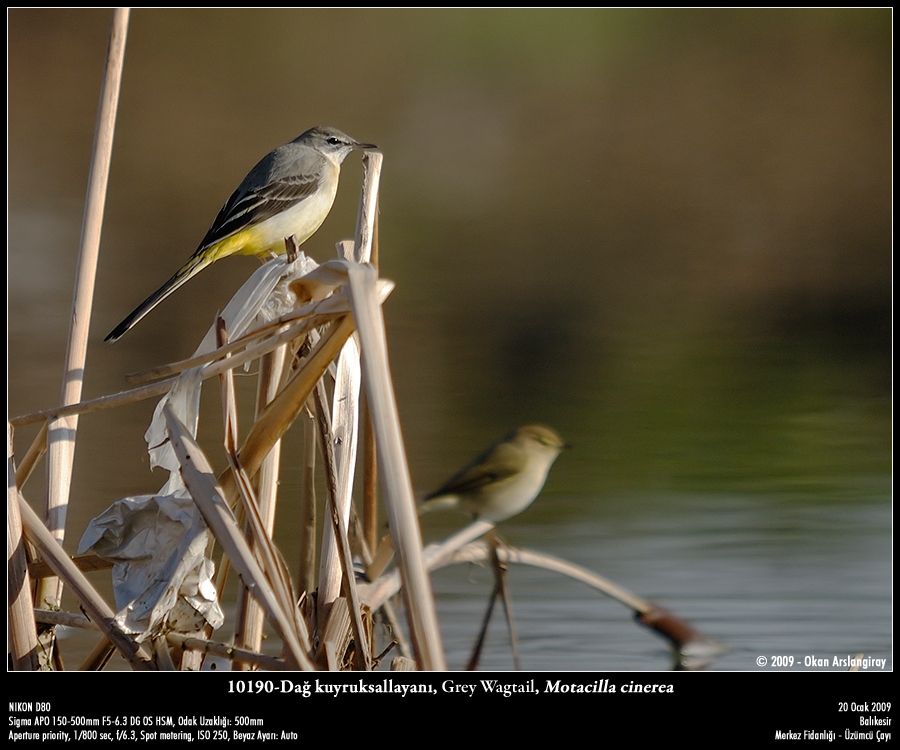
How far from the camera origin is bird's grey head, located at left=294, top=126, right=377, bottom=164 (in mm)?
4504

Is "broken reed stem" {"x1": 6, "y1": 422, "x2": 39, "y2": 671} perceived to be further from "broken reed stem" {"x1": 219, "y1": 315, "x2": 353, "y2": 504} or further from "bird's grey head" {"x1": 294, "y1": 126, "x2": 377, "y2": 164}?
"bird's grey head" {"x1": 294, "y1": 126, "x2": 377, "y2": 164}

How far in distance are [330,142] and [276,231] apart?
0.81 metres

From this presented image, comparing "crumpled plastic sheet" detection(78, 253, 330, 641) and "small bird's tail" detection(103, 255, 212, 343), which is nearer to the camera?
"crumpled plastic sheet" detection(78, 253, 330, 641)

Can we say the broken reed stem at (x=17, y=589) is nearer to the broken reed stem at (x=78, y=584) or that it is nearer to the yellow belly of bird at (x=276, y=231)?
the broken reed stem at (x=78, y=584)

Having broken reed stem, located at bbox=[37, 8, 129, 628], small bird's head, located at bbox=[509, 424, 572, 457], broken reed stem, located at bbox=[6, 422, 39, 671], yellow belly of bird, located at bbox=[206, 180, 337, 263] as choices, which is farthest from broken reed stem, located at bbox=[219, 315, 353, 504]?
yellow belly of bird, located at bbox=[206, 180, 337, 263]

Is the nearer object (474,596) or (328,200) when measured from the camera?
(474,596)

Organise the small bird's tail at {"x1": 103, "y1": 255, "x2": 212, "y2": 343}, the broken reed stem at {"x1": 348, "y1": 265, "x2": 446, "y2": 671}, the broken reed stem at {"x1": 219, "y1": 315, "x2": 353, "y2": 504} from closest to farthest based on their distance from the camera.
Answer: the broken reed stem at {"x1": 348, "y1": 265, "x2": 446, "y2": 671} → the broken reed stem at {"x1": 219, "y1": 315, "x2": 353, "y2": 504} → the small bird's tail at {"x1": 103, "y1": 255, "x2": 212, "y2": 343}

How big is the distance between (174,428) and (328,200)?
2431 millimetres

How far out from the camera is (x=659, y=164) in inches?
386

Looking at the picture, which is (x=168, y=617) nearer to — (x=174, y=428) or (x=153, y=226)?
(x=174, y=428)

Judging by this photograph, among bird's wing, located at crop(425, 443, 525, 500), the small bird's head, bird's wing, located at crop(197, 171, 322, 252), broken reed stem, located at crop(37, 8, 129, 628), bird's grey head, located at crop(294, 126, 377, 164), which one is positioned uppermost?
bird's grey head, located at crop(294, 126, 377, 164)

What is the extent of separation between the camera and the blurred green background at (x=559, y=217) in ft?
19.2

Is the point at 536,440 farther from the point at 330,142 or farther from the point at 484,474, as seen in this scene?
the point at 330,142
